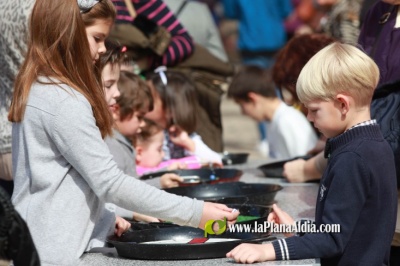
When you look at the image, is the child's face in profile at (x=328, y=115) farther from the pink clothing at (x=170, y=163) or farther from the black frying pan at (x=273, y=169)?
the pink clothing at (x=170, y=163)

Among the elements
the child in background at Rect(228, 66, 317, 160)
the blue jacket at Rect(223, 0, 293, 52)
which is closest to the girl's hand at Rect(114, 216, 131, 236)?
the child in background at Rect(228, 66, 317, 160)

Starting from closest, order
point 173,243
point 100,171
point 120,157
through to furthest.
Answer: point 100,171
point 173,243
point 120,157

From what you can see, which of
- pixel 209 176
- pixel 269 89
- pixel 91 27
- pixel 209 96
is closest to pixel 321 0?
pixel 269 89

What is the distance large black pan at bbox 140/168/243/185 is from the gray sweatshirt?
47.3 inches

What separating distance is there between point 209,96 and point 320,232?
2772 millimetres

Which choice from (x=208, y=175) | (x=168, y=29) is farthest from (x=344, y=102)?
(x=168, y=29)

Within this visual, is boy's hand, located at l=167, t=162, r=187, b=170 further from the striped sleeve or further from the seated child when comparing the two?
the seated child

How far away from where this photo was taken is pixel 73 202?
3.11m

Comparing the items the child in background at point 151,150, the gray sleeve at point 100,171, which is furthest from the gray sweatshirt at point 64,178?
the child in background at point 151,150

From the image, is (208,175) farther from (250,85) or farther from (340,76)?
(250,85)

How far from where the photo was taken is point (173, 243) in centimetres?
318

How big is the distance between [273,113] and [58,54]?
3.43 metres

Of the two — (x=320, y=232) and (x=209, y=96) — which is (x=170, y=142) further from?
(x=320, y=232)

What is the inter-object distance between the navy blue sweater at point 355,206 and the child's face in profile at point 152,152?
7.00ft
